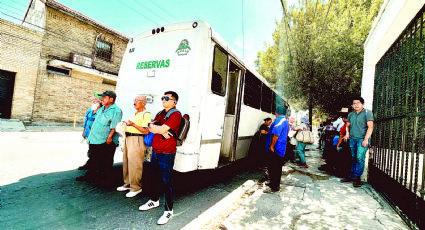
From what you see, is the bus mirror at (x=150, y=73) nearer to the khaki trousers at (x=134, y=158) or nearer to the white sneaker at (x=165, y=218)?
the khaki trousers at (x=134, y=158)

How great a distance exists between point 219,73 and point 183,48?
35.4 inches

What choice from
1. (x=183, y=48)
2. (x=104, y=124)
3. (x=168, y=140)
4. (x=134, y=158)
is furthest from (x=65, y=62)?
(x=168, y=140)

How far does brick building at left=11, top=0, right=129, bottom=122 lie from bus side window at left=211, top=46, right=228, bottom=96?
41.9ft

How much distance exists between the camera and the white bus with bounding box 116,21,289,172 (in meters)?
3.63

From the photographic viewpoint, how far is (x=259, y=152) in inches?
Answer: 260

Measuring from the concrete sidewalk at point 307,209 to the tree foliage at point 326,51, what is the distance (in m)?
8.28

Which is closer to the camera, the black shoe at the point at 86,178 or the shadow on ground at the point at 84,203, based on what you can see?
the shadow on ground at the point at 84,203

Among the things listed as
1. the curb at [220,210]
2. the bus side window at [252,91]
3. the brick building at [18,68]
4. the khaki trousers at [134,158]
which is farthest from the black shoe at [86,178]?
the brick building at [18,68]

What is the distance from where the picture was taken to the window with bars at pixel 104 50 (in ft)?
52.4

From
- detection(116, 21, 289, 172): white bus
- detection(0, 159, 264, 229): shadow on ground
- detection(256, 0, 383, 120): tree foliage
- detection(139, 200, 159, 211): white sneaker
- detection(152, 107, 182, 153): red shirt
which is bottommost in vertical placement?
detection(0, 159, 264, 229): shadow on ground

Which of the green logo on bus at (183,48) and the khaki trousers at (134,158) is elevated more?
the green logo on bus at (183,48)

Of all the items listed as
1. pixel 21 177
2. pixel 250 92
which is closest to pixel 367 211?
pixel 250 92

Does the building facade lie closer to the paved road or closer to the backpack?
the paved road

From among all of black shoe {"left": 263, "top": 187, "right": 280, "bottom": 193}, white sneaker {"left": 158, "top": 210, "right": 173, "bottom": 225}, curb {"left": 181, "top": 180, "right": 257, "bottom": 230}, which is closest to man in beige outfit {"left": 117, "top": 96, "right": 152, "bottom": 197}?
white sneaker {"left": 158, "top": 210, "right": 173, "bottom": 225}
